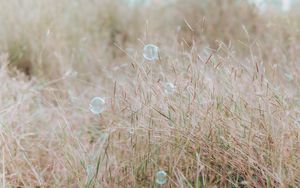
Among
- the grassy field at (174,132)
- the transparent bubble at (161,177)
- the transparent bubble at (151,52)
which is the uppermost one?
the transparent bubble at (151,52)

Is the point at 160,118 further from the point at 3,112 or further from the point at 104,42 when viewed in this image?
the point at 104,42

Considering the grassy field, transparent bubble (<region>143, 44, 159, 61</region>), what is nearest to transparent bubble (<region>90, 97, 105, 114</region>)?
the grassy field

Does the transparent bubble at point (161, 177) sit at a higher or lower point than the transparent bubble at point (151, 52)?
lower

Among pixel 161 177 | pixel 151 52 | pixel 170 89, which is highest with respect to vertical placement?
pixel 151 52

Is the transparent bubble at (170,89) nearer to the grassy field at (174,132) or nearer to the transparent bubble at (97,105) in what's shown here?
the grassy field at (174,132)

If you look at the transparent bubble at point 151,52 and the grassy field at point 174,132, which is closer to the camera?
the grassy field at point 174,132

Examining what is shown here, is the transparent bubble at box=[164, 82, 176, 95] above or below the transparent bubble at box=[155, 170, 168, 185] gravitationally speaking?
above

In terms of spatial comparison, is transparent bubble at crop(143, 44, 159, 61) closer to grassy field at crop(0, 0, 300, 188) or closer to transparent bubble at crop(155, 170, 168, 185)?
grassy field at crop(0, 0, 300, 188)

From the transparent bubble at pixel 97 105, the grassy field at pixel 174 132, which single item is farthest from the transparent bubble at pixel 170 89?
the transparent bubble at pixel 97 105

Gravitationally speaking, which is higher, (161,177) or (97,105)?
(97,105)

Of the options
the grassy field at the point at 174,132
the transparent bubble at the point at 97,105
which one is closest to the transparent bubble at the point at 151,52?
the grassy field at the point at 174,132

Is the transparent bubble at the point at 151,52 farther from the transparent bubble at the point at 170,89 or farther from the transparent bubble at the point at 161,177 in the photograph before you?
the transparent bubble at the point at 161,177

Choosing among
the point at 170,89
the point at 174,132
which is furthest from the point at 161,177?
the point at 170,89

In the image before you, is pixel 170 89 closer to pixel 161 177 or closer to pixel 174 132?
pixel 174 132
